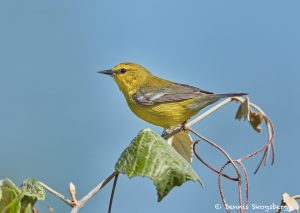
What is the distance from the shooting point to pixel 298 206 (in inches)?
61.7

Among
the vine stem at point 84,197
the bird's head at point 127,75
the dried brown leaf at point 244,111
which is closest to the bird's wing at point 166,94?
the bird's head at point 127,75

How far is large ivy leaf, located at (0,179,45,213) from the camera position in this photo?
1.15m

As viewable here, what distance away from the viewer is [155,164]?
135cm

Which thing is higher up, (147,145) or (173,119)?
(147,145)

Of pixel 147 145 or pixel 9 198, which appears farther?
pixel 147 145

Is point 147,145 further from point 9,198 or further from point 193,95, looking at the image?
point 193,95

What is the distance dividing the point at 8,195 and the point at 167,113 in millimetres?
2703

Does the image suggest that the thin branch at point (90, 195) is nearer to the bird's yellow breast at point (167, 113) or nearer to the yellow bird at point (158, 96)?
the yellow bird at point (158, 96)

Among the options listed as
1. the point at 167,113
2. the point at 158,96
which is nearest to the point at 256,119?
the point at 167,113

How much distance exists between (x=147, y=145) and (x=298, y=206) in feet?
1.94

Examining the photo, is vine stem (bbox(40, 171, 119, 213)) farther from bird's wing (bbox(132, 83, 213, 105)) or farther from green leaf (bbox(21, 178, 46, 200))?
bird's wing (bbox(132, 83, 213, 105))

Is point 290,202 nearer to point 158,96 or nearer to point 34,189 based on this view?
point 34,189

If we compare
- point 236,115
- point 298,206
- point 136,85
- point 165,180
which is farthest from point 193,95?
point 165,180

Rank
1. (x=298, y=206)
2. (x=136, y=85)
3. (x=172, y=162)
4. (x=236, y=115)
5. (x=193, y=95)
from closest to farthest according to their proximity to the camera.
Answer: (x=172, y=162)
(x=298, y=206)
(x=236, y=115)
(x=193, y=95)
(x=136, y=85)
